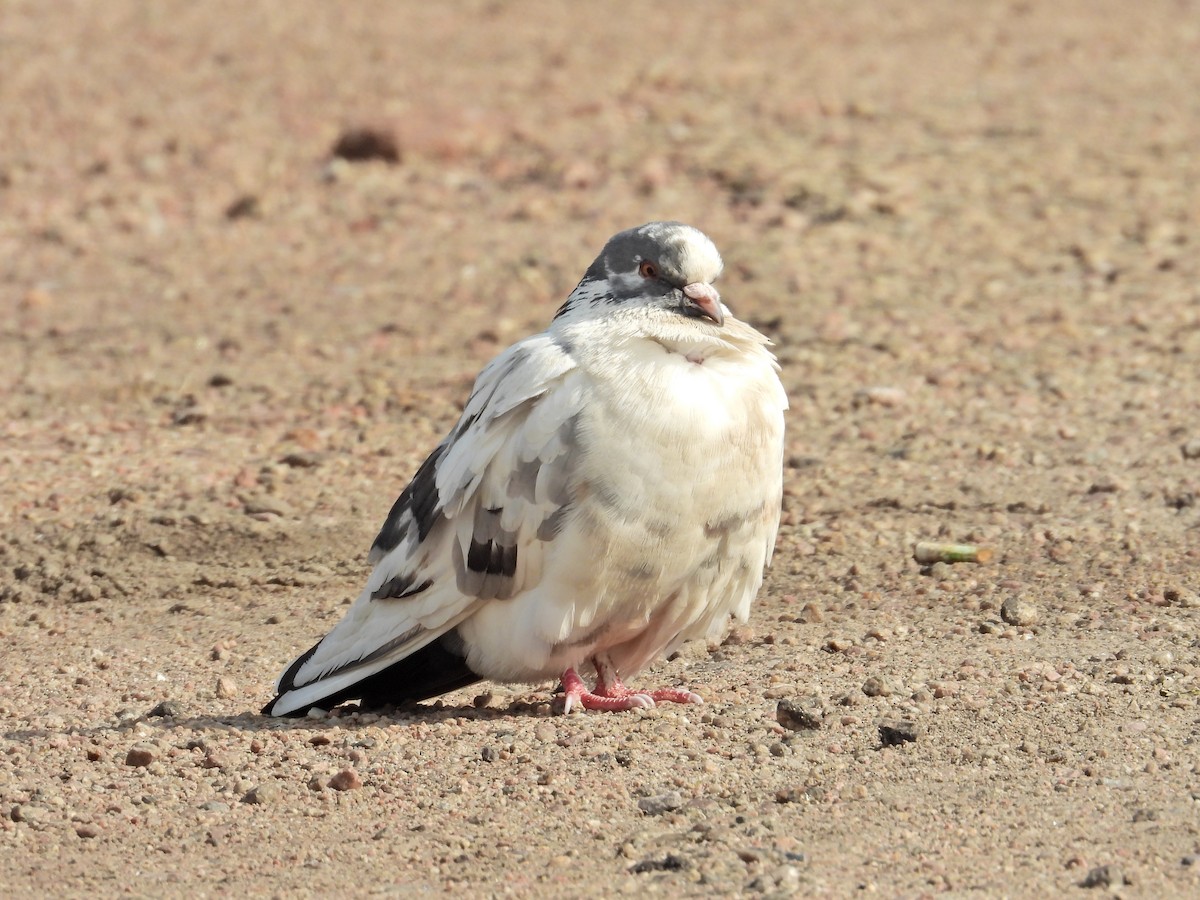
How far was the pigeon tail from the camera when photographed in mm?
5727

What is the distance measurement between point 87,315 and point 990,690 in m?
7.09

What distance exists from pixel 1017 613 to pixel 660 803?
197 centimetres

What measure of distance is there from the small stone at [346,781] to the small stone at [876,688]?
154cm

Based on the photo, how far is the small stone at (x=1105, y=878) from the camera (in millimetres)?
4113

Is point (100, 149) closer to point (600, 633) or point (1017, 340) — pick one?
point (1017, 340)

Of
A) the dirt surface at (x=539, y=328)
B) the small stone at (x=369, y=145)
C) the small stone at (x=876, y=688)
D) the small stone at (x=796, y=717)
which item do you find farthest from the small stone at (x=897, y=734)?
the small stone at (x=369, y=145)

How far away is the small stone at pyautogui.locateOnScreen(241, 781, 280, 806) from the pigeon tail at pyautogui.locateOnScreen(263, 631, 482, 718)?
0.66m

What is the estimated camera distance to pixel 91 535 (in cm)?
750

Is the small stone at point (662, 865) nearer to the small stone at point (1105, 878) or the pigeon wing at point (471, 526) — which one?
the small stone at point (1105, 878)

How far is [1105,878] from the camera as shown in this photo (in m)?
4.12

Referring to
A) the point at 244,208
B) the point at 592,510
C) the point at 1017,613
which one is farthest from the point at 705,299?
the point at 244,208

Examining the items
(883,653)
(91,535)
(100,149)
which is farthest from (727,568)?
(100,149)

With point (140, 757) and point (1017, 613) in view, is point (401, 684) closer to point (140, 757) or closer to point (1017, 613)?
point (140, 757)

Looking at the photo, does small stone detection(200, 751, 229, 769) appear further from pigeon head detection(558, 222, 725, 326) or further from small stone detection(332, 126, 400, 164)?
small stone detection(332, 126, 400, 164)
